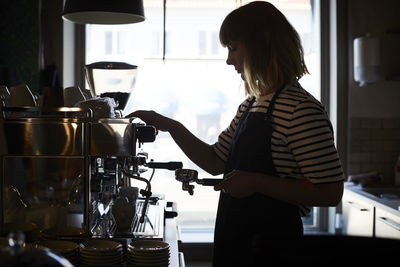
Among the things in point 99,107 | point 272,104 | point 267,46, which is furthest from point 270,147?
point 99,107

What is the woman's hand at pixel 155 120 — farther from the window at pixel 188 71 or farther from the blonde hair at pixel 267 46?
the window at pixel 188 71

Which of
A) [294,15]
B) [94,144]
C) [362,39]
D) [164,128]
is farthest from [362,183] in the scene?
[94,144]

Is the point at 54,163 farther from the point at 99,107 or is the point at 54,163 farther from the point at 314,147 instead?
the point at 314,147

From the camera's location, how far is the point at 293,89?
1765 mm

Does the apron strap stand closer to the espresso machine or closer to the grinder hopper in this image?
the espresso machine

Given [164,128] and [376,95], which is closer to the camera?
[164,128]

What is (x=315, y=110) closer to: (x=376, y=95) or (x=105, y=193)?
(x=105, y=193)

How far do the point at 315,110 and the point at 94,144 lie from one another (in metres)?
0.64

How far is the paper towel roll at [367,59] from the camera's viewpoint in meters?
3.91

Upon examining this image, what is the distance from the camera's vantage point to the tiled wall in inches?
161

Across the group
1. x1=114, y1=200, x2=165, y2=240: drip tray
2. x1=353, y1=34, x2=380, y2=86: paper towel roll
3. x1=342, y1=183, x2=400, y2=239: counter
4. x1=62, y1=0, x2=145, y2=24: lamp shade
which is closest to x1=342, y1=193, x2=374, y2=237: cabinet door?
x1=342, y1=183, x2=400, y2=239: counter

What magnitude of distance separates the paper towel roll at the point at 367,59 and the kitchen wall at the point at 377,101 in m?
0.15

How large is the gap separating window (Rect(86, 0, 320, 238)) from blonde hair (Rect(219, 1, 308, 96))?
2.57 m

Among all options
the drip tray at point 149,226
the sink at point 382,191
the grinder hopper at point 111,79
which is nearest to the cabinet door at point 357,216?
the sink at point 382,191
